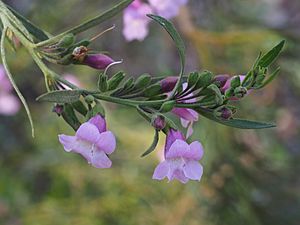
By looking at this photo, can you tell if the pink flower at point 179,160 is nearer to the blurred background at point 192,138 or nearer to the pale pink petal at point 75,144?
the pale pink petal at point 75,144

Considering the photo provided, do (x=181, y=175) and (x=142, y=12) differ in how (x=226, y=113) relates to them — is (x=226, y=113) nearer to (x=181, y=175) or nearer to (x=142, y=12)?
(x=181, y=175)

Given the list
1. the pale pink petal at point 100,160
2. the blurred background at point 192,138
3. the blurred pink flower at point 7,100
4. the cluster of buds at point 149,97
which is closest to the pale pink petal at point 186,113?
the cluster of buds at point 149,97

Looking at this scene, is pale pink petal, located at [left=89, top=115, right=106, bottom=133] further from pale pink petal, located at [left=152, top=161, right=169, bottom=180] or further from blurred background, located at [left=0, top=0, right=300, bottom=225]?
blurred background, located at [left=0, top=0, right=300, bottom=225]

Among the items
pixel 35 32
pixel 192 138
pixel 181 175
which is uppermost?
pixel 35 32

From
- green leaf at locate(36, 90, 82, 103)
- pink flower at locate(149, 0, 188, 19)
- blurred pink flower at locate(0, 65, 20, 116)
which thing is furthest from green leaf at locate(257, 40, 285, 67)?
blurred pink flower at locate(0, 65, 20, 116)

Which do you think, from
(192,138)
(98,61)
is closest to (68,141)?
(98,61)
